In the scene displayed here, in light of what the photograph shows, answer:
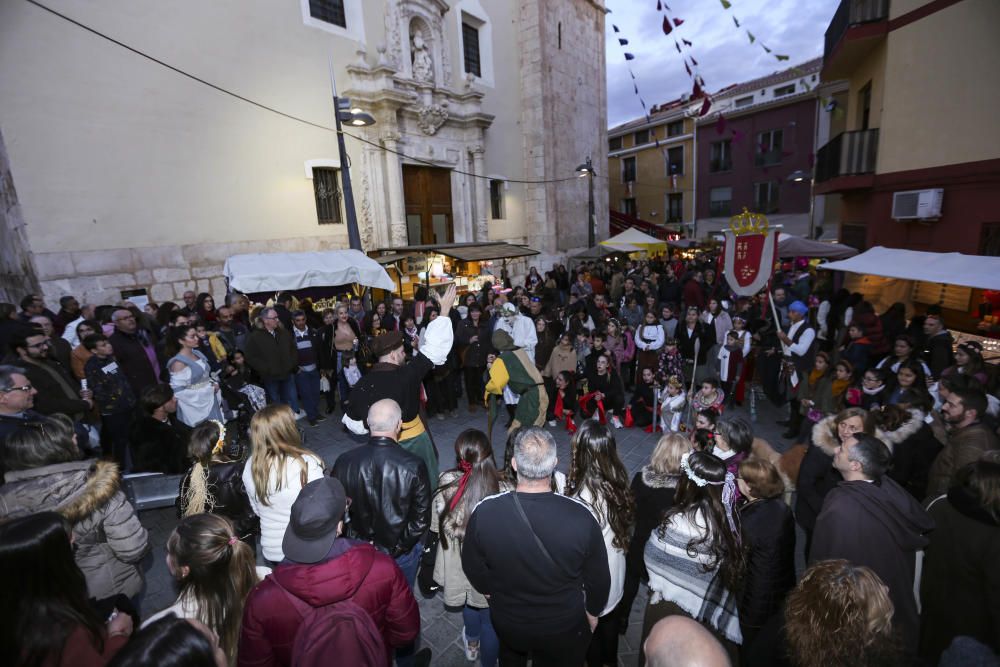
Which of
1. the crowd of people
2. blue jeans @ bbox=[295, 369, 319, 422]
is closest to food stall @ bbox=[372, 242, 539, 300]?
blue jeans @ bbox=[295, 369, 319, 422]

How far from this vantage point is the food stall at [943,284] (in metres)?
6.09

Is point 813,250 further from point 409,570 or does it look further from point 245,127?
point 245,127

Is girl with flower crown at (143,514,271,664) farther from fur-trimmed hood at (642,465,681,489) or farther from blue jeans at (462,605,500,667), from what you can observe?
fur-trimmed hood at (642,465,681,489)

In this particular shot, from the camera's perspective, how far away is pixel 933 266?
21.7 ft

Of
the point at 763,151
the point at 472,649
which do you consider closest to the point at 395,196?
the point at 472,649

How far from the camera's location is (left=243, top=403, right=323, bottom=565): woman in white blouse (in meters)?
2.86

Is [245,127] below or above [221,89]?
below

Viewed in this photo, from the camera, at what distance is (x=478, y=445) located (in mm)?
2979

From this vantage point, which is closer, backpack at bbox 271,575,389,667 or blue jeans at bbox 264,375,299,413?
backpack at bbox 271,575,389,667

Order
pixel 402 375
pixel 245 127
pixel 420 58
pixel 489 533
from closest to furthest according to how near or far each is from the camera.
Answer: pixel 489 533 → pixel 402 375 → pixel 245 127 → pixel 420 58

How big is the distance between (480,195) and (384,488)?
15.8m

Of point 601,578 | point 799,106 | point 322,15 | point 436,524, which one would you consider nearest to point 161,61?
point 322,15

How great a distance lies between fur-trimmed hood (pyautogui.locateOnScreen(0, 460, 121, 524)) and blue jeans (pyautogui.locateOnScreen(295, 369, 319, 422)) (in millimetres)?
4694

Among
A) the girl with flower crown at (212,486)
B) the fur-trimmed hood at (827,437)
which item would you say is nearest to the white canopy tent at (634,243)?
the fur-trimmed hood at (827,437)
